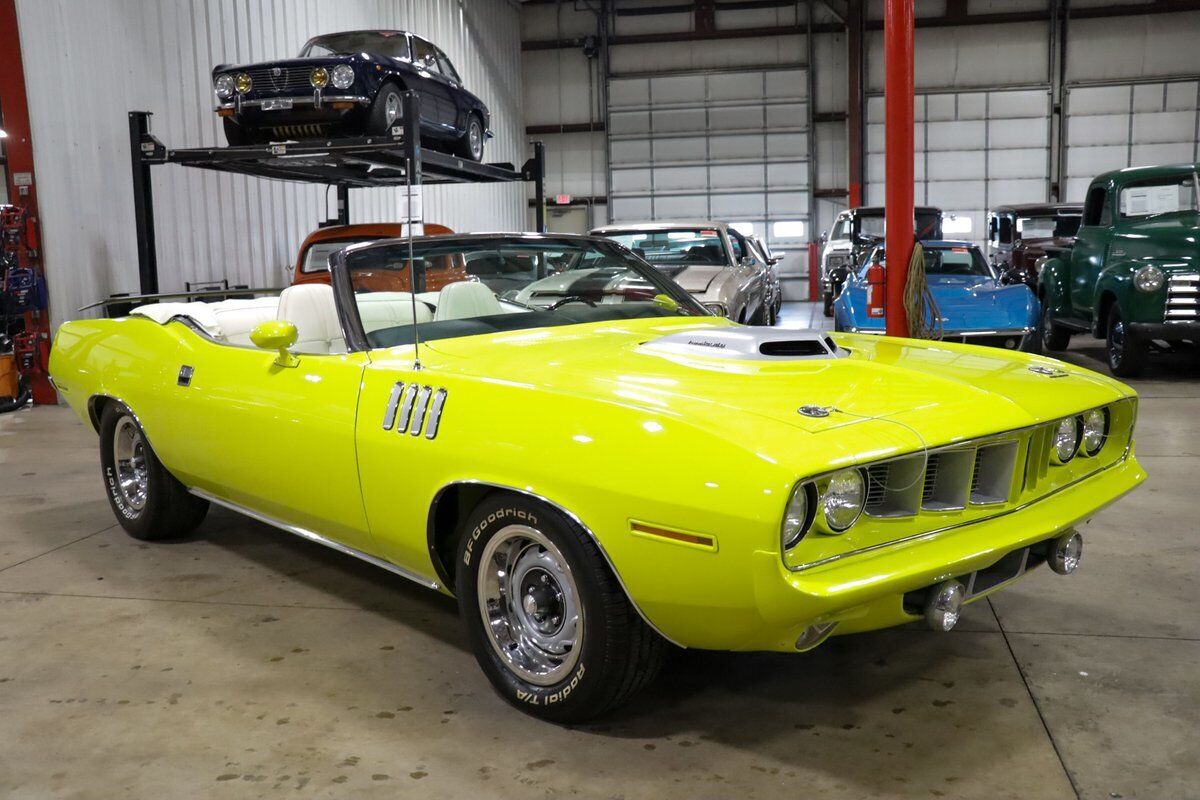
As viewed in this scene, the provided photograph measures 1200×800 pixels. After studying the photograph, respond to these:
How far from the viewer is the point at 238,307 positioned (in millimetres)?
4242

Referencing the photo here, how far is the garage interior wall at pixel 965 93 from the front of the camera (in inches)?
800

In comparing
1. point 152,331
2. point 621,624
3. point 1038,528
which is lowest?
point 621,624

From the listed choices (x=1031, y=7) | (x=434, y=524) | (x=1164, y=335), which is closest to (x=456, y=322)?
(x=434, y=524)

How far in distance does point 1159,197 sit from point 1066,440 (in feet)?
23.8

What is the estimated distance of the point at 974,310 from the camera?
8984mm

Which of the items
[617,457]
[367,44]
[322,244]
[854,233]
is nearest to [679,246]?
[322,244]

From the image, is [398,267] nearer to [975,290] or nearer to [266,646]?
[266,646]

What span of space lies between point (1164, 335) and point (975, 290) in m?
1.59

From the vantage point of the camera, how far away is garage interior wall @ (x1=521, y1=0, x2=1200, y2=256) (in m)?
20.3

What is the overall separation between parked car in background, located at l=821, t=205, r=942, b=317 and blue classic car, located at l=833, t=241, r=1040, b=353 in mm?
3417

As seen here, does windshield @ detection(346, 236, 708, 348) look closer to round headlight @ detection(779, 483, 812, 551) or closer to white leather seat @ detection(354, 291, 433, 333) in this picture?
white leather seat @ detection(354, 291, 433, 333)

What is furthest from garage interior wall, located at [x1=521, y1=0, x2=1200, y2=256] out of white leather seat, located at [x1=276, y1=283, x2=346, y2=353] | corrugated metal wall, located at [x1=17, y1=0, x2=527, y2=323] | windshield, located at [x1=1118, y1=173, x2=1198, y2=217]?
white leather seat, located at [x1=276, y1=283, x2=346, y2=353]

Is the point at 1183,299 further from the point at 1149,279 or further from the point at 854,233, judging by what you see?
the point at 854,233

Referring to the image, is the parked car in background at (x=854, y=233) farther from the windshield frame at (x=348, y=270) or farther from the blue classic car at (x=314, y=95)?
the windshield frame at (x=348, y=270)
